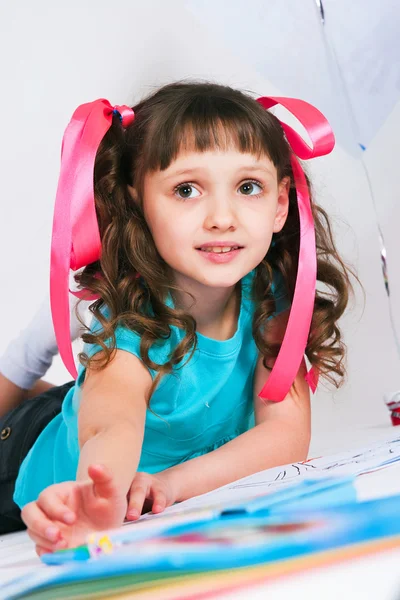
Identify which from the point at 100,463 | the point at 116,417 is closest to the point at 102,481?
the point at 100,463

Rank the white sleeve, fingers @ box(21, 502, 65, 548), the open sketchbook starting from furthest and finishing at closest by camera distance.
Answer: the white sleeve → the open sketchbook → fingers @ box(21, 502, 65, 548)

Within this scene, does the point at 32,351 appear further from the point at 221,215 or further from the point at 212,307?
the point at 221,215

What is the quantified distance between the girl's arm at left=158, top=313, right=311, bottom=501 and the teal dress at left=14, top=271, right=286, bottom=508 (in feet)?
0.11

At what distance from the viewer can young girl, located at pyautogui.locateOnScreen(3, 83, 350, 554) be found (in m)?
0.96

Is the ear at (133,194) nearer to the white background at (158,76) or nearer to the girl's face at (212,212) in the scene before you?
the girl's face at (212,212)

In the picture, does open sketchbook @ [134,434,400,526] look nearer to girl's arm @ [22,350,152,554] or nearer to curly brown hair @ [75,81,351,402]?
girl's arm @ [22,350,152,554]

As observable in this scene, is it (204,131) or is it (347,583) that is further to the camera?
(204,131)

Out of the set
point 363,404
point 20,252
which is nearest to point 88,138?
point 20,252

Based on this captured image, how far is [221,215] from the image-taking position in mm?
944

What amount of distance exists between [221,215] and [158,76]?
2.76 feet

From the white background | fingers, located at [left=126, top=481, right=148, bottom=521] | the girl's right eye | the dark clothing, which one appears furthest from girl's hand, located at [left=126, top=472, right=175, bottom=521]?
the white background

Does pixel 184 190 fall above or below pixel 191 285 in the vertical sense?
above

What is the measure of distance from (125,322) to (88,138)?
232 millimetres

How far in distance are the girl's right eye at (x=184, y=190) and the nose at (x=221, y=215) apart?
28 mm
